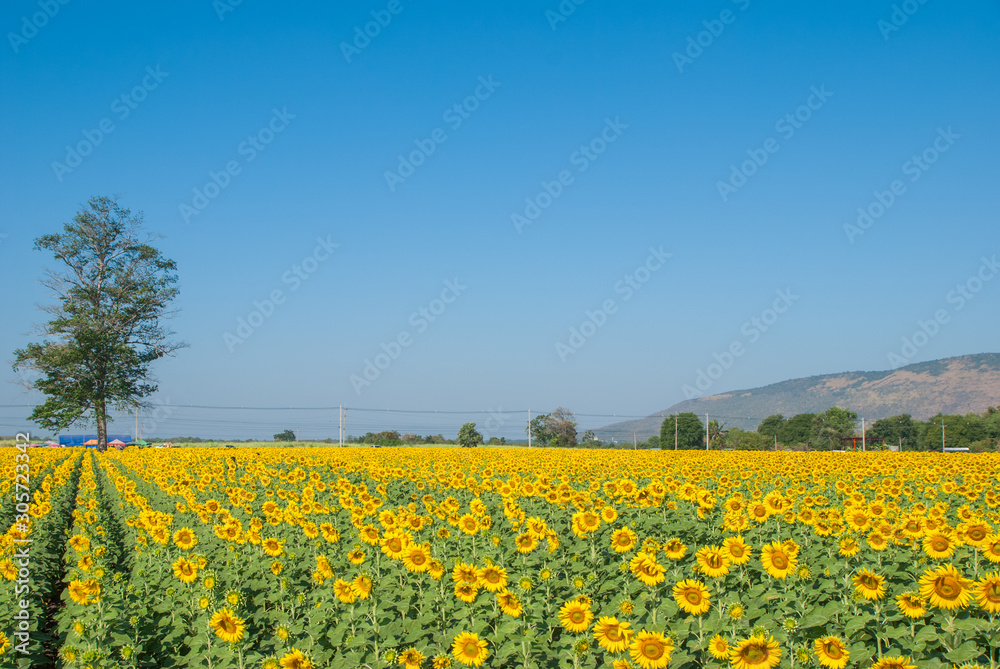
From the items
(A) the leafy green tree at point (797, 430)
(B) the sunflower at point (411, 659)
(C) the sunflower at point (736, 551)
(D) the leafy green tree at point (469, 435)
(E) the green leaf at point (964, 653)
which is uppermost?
(C) the sunflower at point (736, 551)

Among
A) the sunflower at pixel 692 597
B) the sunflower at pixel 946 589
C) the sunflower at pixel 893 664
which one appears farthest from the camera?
the sunflower at pixel 692 597

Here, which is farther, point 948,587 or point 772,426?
point 772,426

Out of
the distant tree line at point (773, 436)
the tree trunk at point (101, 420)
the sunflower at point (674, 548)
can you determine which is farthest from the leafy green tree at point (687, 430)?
the sunflower at point (674, 548)

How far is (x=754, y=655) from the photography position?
11.3 feet

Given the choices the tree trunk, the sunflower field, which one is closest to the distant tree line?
the tree trunk

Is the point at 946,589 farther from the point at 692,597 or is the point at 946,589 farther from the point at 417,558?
the point at 417,558

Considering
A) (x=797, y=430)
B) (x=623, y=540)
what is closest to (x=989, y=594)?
(x=623, y=540)

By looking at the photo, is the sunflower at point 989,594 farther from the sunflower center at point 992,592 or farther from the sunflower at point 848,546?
the sunflower at point 848,546

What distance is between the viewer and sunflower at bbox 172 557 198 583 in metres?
6.08

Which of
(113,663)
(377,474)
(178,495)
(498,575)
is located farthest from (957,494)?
(178,495)

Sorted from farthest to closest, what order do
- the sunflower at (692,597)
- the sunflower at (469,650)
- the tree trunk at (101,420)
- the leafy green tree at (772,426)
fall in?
the leafy green tree at (772,426) → the tree trunk at (101,420) → the sunflower at (692,597) → the sunflower at (469,650)

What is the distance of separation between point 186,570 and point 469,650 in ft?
11.1

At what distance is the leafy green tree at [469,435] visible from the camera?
54.6 metres

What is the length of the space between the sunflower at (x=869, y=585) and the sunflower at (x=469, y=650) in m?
2.64
